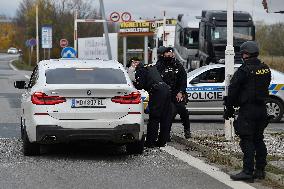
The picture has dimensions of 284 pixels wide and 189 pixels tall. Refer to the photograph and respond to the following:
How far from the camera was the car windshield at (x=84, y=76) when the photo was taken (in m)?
10.8

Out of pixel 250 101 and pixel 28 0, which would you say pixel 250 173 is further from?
pixel 28 0

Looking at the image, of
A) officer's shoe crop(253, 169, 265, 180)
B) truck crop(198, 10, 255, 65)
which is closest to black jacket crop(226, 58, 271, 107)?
officer's shoe crop(253, 169, 265, 180)

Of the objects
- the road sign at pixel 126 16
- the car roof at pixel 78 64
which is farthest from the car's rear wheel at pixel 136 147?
the road sign at pixel 126 16

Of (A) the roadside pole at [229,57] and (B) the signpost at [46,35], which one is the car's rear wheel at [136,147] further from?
(B) the signpost at [46,35]

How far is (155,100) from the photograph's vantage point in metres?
12.2

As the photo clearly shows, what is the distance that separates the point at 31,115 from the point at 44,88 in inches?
17.2

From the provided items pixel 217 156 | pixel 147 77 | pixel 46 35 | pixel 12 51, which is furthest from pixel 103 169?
pixel 12 51

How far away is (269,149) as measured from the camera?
11555mm

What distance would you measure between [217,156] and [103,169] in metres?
1.77

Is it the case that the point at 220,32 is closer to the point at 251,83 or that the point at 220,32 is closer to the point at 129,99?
the point at 129,99

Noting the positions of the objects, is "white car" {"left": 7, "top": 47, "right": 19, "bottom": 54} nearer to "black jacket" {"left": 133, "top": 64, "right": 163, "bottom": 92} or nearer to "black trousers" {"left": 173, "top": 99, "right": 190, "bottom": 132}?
"black trousers" {"left": 173, "top": 99, "right": 190, "bottom": 132}

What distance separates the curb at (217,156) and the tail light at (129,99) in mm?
1353

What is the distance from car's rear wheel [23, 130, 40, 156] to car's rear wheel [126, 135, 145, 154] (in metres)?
1.42

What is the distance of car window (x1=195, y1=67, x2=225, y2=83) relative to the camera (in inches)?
706
